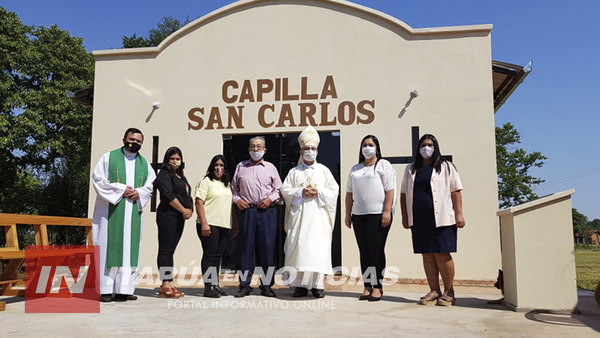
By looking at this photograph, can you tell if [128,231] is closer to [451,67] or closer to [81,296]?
[81,296]

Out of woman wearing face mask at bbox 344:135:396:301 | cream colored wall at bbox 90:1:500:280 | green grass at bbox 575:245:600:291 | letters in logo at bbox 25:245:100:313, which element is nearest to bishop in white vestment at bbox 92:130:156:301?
letters in logo at bbox 25:245:100:313

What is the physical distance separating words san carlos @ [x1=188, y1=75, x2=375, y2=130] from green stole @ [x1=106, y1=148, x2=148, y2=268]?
2.97m

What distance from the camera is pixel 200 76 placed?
28.2 ft

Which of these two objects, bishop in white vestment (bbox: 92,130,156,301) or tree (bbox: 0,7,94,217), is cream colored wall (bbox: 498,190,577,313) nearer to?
bishop in white vestment (bbox: 92,130,156,301)

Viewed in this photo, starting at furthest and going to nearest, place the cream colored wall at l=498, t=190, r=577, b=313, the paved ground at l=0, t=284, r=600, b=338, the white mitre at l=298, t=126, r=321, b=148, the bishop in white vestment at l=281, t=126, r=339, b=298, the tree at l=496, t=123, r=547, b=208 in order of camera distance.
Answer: the tree at l=496, t=123, r=547, b=208 → the white mitre at l=298, t=126, r=321, b=148 → the bishop in white vestment at l=281, t=126, r=339, b=298 → the cream colored wall at l=498, t=190, r=577, b=313 → the paved ground at l=0, t=284, r=600, b=338

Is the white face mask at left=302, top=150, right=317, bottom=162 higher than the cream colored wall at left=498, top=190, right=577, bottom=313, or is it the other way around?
the white face mask at left=302, top=150, right=317, bottom=162

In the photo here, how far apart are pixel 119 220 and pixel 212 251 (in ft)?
3.56

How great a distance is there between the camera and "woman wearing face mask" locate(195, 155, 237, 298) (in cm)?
543

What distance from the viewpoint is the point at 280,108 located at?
27.0 feet

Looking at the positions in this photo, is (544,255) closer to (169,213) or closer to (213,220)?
(213,220)

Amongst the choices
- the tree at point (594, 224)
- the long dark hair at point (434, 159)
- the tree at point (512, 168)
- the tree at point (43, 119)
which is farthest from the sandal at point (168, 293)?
the tree at point (594, 224)

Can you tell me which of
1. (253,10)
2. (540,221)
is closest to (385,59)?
(253,10)

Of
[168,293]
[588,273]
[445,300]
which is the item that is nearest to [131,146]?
[168,293]

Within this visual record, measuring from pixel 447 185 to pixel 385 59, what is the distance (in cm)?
357
